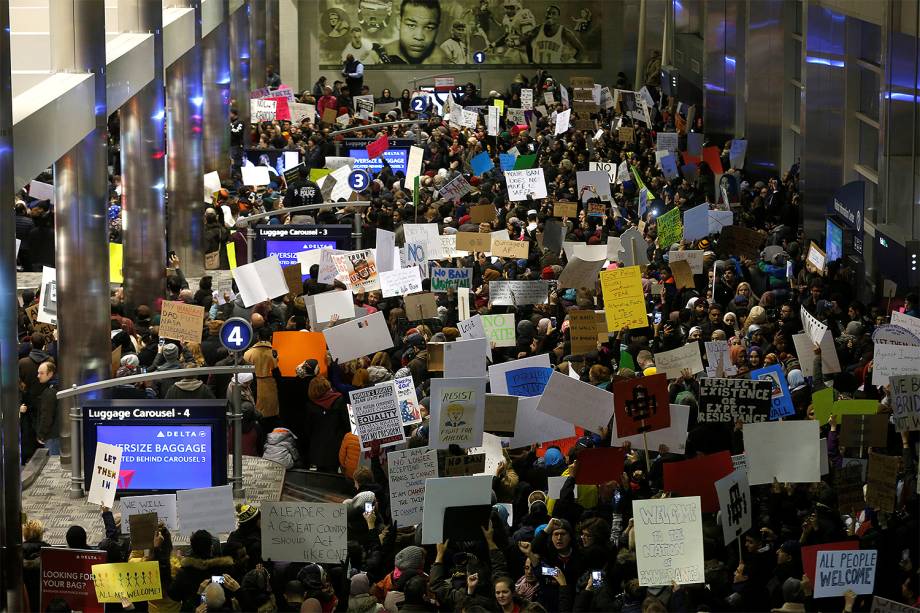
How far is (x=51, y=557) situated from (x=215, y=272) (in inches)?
640

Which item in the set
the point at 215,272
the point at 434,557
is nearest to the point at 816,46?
the point at 215,272

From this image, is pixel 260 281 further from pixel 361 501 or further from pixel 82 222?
pixel 361 501

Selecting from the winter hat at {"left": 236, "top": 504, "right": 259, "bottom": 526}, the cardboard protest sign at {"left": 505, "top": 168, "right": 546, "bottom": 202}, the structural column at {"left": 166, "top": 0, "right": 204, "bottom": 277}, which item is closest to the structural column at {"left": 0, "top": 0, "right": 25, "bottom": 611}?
the winter hat at {"left": 236, "top": 504, "right": 259, "bottom": 526}

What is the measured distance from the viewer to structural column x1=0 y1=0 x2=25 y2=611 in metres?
13.1

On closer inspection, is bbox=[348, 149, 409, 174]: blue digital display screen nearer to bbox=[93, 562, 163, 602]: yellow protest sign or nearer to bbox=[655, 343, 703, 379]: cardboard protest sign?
bbox=[655, 343, 703, 379]: cardboard protest sign

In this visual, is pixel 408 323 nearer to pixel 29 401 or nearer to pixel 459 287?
pixel 459 287

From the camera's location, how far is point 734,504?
39.5ft

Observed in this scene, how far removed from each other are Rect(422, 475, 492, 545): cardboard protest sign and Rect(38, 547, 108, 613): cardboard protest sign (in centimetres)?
233

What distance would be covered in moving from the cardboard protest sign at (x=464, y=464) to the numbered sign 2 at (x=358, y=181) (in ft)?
47.7

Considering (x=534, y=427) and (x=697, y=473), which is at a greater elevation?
(x=697, y=473)

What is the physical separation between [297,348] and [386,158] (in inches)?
640

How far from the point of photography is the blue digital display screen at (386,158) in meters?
31.9

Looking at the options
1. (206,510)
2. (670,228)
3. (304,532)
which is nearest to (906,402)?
(304,532)

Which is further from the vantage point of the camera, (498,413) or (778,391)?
(778,391)
